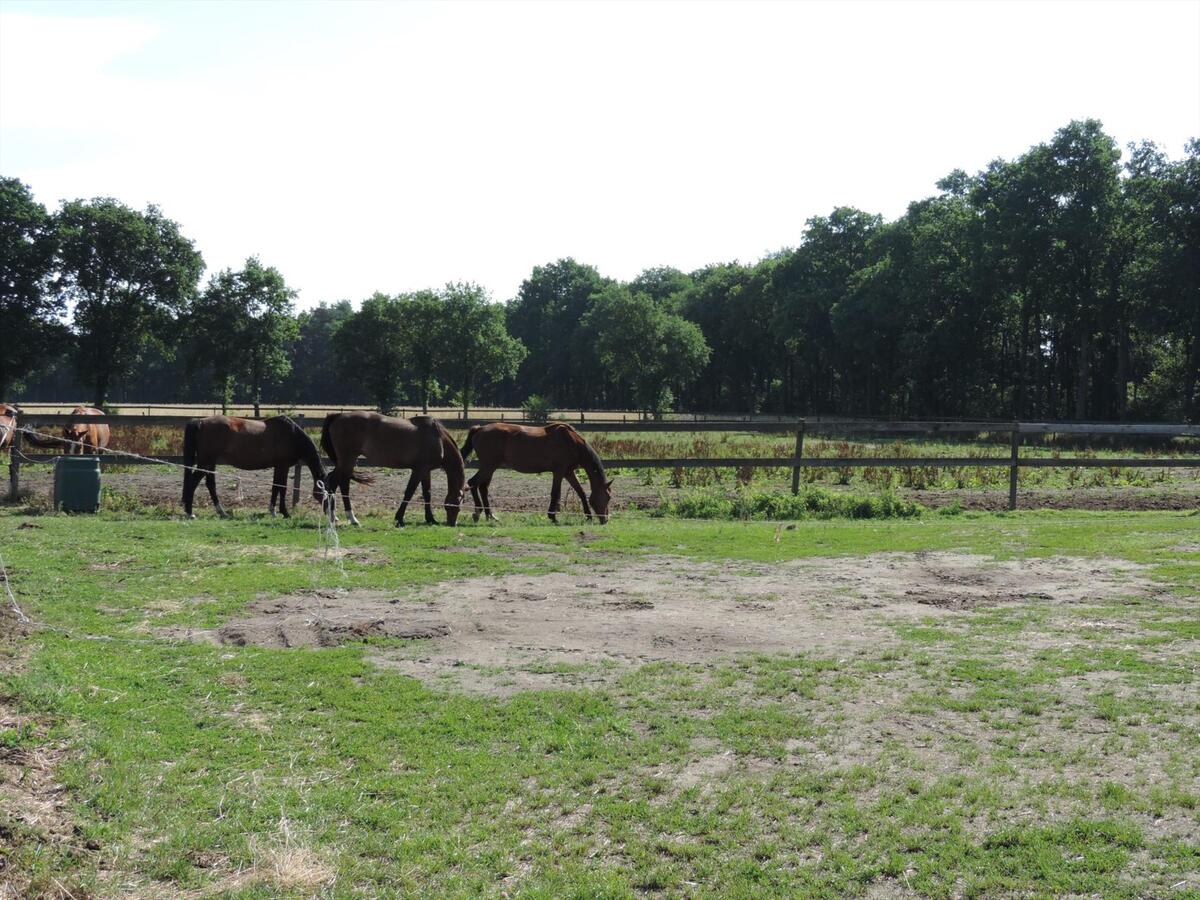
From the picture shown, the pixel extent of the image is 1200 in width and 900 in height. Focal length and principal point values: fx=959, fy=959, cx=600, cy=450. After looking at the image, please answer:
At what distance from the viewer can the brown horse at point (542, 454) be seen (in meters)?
15.8

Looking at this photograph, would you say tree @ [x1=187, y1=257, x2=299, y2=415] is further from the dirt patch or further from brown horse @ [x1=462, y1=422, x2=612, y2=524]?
the dirt patch

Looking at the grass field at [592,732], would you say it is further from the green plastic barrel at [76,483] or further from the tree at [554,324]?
the tree at [554,324]

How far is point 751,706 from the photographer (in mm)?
6145

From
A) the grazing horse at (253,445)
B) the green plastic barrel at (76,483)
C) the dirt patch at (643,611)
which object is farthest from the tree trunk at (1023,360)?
the green plastic barrel at (76,483)

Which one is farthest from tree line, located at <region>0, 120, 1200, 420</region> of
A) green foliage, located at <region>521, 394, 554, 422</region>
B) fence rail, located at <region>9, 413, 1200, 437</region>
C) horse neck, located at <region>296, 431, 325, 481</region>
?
horse neck, located at <region>296, 431, 325, 481</region>

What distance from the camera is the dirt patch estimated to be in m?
7.29

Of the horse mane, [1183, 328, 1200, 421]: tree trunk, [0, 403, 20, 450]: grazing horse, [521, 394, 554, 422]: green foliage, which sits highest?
[1183, 328, 1200, 421]: tree trunk

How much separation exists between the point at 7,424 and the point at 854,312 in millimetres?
56960

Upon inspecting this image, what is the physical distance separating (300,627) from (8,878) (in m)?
3.94

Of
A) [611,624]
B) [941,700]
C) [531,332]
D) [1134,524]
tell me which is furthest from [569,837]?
[531,332]

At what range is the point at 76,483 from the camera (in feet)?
47.1

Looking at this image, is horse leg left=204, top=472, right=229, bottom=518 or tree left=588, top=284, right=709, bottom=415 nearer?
horse leg left=204, top=472, right=229, bottom=518

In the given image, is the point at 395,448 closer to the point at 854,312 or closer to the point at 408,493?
the point at 408,493

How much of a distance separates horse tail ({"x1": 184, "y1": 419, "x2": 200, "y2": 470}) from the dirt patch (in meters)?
6.76
